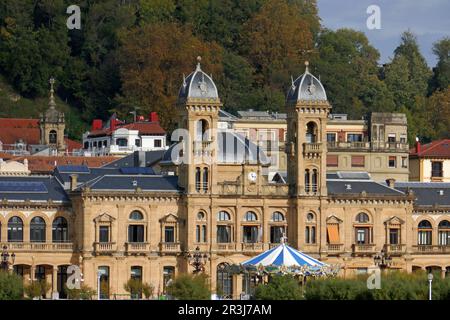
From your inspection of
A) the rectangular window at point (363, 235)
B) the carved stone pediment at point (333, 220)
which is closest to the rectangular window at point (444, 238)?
the rectangular window at point (363, 235)

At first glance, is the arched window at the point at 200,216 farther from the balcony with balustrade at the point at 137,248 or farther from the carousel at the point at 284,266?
the carousel at the point at 284,266

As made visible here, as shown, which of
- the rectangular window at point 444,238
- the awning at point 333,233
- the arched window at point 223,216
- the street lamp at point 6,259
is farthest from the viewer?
the rectangular window at point 444,238

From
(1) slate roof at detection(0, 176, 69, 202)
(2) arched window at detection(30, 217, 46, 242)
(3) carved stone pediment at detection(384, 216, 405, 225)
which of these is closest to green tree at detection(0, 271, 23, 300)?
(2) arched window at detection(30, 217, 46, 242)

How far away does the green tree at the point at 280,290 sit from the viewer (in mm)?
143750

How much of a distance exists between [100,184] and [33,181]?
16.3ft

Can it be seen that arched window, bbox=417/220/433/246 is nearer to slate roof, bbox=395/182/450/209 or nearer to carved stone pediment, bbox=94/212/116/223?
slate roof, bbox=395/182/450/209

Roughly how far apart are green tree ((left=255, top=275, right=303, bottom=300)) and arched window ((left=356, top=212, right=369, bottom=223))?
2164 centimetres

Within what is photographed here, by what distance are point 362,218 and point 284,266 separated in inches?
648

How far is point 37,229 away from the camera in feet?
541

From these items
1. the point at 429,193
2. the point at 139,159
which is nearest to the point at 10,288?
the point at 429,193

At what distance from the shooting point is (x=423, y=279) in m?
149

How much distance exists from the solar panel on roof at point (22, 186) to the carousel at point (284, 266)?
51.3ft
